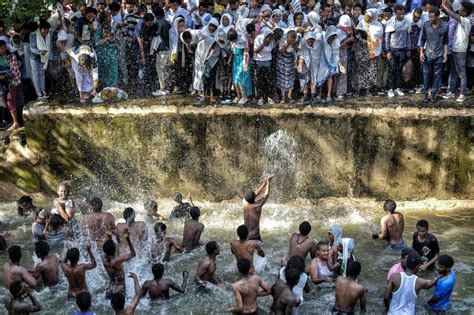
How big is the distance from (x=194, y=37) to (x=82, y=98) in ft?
8.46

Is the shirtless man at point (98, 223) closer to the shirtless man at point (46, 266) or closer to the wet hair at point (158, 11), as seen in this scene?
the shirtless man at point (46, 266)

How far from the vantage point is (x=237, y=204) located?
1282cm

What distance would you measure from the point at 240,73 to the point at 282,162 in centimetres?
191

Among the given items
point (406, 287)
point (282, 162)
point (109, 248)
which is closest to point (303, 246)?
point (406, 287)

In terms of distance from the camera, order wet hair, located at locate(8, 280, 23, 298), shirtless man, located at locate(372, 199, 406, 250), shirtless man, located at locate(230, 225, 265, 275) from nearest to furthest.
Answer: wet hair, located at locate(8, 280, 23, 298) → shirtless man, located at locate(230, 225, 265, 275) → shirtless man, located at locate(372, 199, 406, 250)

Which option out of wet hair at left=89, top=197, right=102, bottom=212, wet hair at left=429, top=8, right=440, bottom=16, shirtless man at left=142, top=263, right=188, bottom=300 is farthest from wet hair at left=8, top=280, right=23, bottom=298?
wet hair at left=429, top=8, right=440, bottom=16

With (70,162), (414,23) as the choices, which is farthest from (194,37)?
(414,23)

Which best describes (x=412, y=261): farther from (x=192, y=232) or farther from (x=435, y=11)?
(x=435, y=11)

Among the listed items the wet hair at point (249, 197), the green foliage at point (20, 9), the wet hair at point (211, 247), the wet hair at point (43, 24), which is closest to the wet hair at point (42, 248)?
the wet hair at point (211, 247)

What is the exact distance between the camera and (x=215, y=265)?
9.02m

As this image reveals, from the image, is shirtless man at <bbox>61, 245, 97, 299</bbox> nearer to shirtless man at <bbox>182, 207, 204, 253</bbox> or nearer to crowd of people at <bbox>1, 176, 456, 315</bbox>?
crowd of people at <bbox>1, 176, 456, 315</bbox>

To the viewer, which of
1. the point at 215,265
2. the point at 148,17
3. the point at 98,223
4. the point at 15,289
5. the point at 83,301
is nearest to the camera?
the point at 83,301

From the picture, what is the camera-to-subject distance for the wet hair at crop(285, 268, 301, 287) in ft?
25.9

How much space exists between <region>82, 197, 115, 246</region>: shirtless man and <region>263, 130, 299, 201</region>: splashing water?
3.73 m
